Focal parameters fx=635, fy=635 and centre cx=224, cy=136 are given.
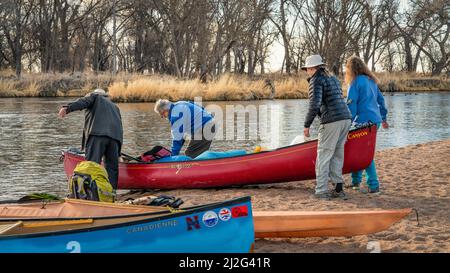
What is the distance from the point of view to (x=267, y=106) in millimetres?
26156

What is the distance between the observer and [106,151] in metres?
8.01

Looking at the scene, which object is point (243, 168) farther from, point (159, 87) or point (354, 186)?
point (159, 87)

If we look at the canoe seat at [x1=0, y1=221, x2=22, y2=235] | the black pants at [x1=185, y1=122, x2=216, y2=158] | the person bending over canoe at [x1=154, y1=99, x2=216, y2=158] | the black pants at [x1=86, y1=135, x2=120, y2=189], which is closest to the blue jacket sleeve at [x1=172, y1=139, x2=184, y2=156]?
the person bending over canoe at [x1=154, y1=99, x2=216, y2=158]

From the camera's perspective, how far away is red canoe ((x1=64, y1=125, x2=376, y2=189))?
756cm

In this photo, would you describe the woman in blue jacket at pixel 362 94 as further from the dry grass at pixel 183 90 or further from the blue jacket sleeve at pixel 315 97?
the dry grass at pixel 183 90

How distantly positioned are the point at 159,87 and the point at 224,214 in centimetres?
2334

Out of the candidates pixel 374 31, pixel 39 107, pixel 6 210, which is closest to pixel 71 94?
pixel 39 107

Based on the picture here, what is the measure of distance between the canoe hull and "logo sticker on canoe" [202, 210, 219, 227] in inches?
39.4

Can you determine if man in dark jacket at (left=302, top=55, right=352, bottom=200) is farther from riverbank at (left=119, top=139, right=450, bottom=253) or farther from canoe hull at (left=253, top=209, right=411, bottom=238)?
canoe hull at (left=253, top=209, right=411, bottom=238)

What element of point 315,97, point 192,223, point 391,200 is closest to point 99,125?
point 315,97

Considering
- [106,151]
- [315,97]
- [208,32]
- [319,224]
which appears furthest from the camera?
[208,32]

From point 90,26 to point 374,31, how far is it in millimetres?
20710

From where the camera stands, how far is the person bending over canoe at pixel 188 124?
873 cm

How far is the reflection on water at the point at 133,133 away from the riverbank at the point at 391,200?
7.85 ft
